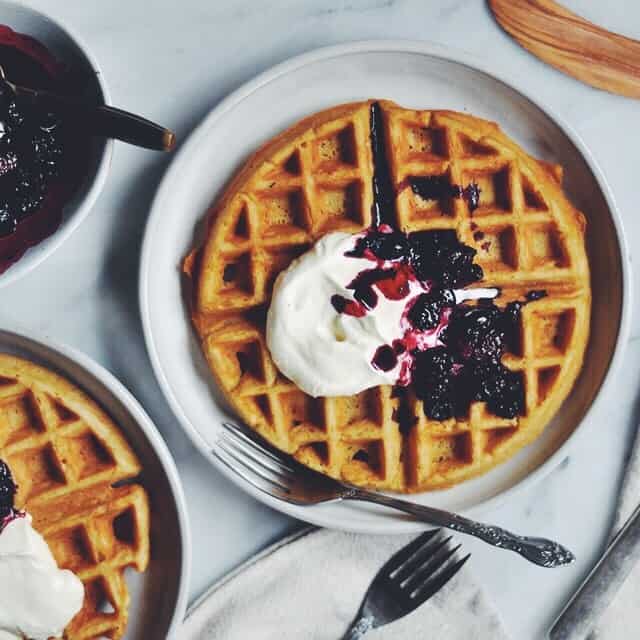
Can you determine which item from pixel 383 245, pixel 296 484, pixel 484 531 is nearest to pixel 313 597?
pixel 296 484

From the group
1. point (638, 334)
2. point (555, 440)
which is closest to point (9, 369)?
point (555, 440)

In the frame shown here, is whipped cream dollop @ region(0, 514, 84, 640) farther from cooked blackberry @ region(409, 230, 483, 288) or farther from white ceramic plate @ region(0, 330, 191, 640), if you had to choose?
cooked blackberry @ region(409, 230, 483, 288)

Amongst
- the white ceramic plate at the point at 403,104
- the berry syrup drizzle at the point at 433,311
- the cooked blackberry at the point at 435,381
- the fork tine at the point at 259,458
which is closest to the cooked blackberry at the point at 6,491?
the white ceramic plate at the point at 403,104

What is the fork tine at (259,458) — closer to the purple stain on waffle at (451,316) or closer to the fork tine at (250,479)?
the fork tine at (250,479)

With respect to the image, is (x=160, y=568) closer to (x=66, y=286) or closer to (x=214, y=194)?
(x=66, y=286)

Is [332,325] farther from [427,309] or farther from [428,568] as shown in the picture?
[428,568]

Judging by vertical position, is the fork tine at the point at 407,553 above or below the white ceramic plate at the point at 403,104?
below

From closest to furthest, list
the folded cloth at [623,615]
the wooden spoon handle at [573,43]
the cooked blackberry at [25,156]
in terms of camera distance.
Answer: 1. the cooked blackberry at [25,156]
2. the wooden spoon handle at [573,43]
3. the folded cloth at [623,615]
